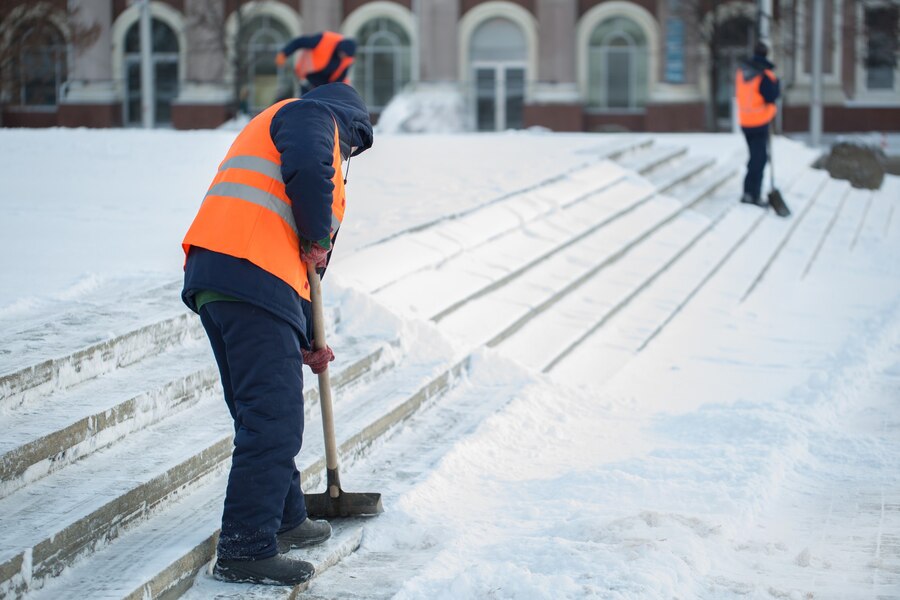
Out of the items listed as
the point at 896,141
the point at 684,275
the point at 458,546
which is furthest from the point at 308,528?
the point at 896,141

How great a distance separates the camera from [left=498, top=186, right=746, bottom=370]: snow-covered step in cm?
787

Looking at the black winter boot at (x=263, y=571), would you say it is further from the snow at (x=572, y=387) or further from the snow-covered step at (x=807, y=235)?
the snow-covered step at (x=807, y=235)

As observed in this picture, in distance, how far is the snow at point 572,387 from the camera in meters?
4.54

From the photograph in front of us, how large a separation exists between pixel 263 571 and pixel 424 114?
94.6 ft

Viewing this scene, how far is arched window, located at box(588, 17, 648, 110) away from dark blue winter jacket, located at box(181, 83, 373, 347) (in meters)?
32.0

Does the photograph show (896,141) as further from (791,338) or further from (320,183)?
(320,183)

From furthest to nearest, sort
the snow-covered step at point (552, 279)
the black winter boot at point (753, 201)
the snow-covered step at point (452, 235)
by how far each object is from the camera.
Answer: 1. the black winter boot at point (753, 201)
2. the snow-covered step at point (552, 279)
3. the snow-covered step at point (452, 235)

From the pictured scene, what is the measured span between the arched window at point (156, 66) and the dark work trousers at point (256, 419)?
34482 mm

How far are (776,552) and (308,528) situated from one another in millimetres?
1736

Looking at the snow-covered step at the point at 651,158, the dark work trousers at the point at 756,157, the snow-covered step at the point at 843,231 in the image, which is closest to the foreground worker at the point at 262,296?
the snow-covered step at the point at 843,231

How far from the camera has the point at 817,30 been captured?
2959cm

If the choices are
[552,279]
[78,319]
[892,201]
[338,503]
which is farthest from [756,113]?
[338,503]

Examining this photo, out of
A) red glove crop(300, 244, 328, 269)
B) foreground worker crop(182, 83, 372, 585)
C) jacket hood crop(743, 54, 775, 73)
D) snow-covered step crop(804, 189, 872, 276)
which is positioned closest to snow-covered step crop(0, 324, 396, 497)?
foreground worker crop(182, 83, 372, 585)

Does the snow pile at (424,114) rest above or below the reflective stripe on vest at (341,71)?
above
